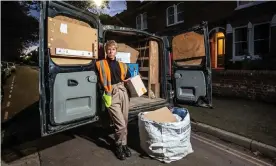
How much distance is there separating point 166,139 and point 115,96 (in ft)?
3.52

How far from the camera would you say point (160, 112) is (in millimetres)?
3756

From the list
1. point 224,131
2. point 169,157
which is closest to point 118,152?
point 169,157

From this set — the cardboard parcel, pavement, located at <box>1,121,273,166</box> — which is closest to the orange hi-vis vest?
pavement, located at <box>1,121,273,166</box>

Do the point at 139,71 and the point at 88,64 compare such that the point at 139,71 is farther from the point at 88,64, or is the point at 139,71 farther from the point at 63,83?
the point at 63,83

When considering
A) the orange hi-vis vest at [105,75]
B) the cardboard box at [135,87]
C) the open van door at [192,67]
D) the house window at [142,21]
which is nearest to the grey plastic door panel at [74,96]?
the orange hi-vis vest at [105,75]

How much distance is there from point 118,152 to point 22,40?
29.6 meters

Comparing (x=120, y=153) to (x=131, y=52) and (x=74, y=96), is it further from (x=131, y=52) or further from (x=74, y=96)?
(x=131, y=52)

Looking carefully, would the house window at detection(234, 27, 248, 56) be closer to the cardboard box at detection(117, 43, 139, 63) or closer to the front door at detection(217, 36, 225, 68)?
the front door at detection(217, 36, 225, 68)

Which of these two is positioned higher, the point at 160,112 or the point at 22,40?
the point at 22,40

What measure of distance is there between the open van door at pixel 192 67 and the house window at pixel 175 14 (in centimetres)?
1071

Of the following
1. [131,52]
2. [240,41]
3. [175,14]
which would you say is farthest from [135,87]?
[175,14]

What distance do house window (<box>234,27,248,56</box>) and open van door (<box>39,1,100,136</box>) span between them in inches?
399

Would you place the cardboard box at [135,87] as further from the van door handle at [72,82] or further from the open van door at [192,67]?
the open van door at [192,67]

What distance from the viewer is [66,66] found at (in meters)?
3.09
